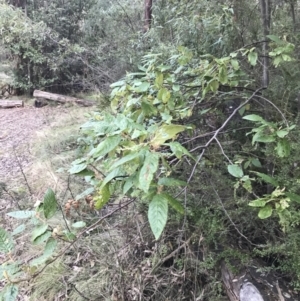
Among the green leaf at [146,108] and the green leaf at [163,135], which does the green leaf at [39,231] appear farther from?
the green leaf at [146,108]

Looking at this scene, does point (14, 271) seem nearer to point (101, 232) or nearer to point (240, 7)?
point (101, 232)

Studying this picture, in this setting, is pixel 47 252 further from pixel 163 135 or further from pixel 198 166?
pixel 198 166

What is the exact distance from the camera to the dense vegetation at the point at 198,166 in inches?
45.4

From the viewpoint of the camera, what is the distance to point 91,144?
1.69m

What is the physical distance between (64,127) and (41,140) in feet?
1.96

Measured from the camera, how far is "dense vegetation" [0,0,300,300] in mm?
1154

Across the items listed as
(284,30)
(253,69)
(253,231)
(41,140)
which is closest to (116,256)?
(253,231)

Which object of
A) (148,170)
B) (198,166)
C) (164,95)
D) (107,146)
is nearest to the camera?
(148,170)

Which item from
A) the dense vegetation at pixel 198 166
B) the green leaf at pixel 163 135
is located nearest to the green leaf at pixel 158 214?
the dense vegetation at pixel 198 166

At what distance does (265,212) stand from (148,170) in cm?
45

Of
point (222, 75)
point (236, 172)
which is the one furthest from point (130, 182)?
point (222, 75)

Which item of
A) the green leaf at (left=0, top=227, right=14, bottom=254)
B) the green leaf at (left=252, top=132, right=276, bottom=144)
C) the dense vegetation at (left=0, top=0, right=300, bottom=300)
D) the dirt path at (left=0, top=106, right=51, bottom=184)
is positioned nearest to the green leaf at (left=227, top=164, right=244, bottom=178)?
the dense vegetation at (left=0, top=0, right=300, bottom=300)

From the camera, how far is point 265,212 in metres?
1.13

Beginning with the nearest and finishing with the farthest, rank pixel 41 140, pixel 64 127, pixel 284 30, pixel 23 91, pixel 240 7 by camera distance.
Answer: pixel 284 30
pixel 240 7
pixel 41 140
pixel 64 127
pixel 23 91
